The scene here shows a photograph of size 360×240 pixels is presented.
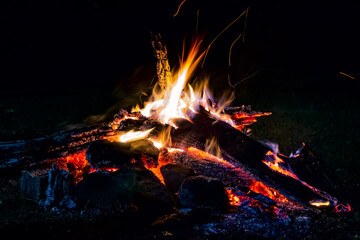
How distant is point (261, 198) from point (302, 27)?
614cm

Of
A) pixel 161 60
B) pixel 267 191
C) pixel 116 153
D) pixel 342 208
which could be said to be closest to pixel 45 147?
pixel 116 153

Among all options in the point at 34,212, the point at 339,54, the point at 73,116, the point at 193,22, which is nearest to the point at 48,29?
the point at 73,116

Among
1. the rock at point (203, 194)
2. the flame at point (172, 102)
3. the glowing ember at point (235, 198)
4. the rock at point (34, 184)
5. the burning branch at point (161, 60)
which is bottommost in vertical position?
the glowing ember at point (235, 198)

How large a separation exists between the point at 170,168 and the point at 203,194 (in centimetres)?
54

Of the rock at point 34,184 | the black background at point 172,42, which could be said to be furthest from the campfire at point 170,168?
the black background at point 172,42

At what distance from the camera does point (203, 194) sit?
246 centimetres

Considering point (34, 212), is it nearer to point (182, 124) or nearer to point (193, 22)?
point (182, 124)

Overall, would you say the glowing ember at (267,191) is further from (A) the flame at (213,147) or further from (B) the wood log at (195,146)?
(A) the flame at (213,147)

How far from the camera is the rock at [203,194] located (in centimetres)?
243

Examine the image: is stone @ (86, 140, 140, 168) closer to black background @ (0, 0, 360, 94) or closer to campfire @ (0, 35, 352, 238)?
campfire @ (0, 35, 352, 238)

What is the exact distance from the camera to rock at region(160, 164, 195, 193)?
2.76 m

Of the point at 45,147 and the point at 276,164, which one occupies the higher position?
the point at 45,147

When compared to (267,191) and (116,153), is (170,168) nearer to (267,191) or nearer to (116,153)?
(116,153)

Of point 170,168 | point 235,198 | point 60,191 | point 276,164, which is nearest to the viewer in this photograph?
point 60,191
